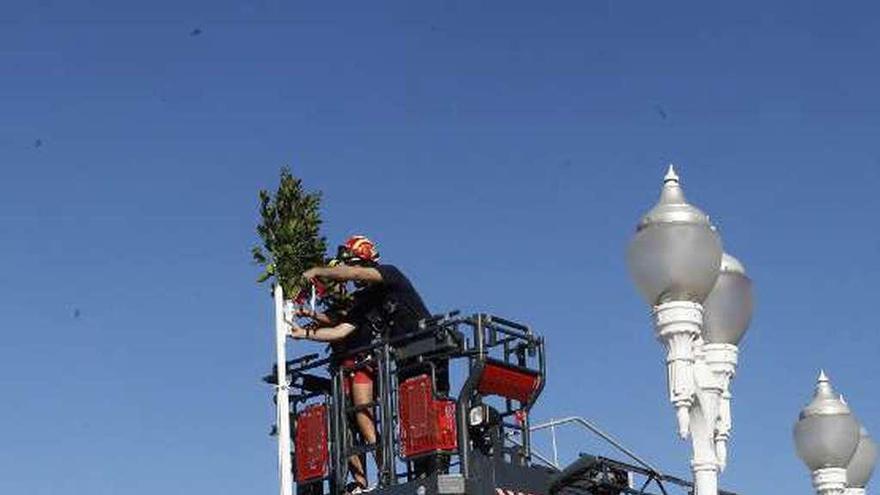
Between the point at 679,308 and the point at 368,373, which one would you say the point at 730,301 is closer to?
the point at 679,308

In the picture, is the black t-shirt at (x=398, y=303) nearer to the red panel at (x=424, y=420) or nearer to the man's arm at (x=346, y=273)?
the man's arm at (x=346, y=273)

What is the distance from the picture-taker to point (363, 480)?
20828mm

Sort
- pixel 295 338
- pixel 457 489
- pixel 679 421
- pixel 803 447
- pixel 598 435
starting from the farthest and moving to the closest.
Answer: pixel 598 435
pixel 295 338
pixel 457 489
pixel 803 447
pixel 679 421

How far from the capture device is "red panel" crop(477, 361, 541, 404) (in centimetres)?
1987

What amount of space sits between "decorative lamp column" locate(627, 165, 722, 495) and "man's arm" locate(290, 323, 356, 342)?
343 inches

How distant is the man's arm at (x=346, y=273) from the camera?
2012 centimetres

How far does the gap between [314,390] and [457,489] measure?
3.67 meters

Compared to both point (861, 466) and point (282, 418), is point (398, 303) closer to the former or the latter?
point (282, 418)

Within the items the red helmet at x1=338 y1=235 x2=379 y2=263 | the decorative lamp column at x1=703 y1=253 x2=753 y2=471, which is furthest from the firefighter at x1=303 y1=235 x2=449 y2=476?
the decorative lamp column at x1=703 y1=253 x2=753 y2=471

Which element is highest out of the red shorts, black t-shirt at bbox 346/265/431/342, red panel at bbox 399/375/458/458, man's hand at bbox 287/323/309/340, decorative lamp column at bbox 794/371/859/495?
black t-shirt at bbox 346/265/431/342

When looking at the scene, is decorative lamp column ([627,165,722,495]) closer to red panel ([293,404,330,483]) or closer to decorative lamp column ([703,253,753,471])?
decorative lamp column ([703,253,753,471])

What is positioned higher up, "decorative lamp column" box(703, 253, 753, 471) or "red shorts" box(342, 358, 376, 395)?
"red shorts" box(342, 358, 376, 395)

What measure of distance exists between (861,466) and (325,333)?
23.6 ft

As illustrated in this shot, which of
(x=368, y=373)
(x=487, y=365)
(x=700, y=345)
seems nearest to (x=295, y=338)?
(x=368, y=373)
